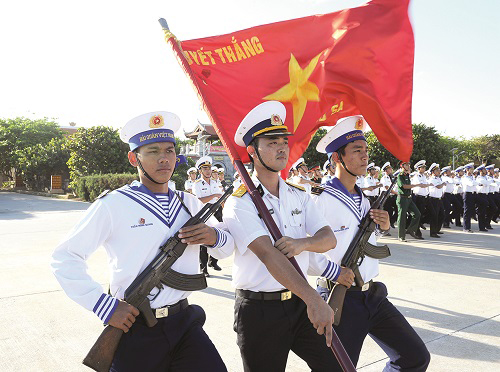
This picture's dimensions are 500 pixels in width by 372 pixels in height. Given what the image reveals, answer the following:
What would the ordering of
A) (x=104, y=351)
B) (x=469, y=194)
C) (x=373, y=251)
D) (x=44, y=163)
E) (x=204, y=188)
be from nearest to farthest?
(x=104, y=351) < (x=373, y=251) < (x=204, y=188) < (x=469, y=194) < (x=44, y=163)

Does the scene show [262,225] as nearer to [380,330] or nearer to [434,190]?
[380,330]

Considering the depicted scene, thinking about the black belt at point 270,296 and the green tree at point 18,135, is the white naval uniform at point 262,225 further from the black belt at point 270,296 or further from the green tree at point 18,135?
the green tree at point 18,135

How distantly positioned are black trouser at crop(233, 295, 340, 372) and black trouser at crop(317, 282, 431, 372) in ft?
0.99

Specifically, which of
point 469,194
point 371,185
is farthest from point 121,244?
point 469,194

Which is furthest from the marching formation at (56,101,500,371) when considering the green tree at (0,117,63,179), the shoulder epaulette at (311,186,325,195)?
the green tree at (0,117,63,179)

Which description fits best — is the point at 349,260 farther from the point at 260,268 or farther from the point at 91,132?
the point at 91,132

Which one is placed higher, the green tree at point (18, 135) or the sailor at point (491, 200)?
the green tree at point (18, 135)

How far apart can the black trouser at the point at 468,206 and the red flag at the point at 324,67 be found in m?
10.9

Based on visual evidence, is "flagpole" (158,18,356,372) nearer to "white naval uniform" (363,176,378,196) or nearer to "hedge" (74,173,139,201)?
"white naval uniform" (363,176,378,196)

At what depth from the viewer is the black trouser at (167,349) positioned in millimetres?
2283

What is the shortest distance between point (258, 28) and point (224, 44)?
1.12ft

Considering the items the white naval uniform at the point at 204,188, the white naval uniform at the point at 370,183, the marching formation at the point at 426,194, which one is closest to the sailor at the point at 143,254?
the white naval uniform at the point at 204,188

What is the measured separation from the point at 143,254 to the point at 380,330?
5.35 feet

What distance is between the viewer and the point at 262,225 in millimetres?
2479
